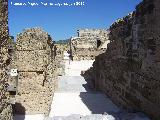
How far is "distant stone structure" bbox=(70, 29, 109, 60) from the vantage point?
24.4 m

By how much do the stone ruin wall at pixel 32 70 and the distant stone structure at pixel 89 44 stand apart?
10.1 meters

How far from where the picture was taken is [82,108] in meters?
7.66

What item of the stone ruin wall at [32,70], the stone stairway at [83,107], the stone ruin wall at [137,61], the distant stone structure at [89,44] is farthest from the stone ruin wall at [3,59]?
the distant stone structure at [89,44]

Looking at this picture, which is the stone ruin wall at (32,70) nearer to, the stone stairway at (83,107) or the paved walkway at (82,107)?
the paved walkway at (82,107)

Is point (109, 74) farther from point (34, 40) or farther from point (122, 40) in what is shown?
point (34, 40)

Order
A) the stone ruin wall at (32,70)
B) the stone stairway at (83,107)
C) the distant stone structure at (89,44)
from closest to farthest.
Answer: the stone stairway at (83,107)
the stone ruin wall at (32,70)
the distant stone structure at (89,44)

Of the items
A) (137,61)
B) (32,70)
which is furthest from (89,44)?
(137,61)

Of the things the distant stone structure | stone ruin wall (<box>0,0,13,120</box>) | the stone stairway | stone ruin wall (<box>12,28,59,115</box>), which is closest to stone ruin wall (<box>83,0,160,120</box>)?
the stone stairway

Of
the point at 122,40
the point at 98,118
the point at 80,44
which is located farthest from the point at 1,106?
the point at 80,44

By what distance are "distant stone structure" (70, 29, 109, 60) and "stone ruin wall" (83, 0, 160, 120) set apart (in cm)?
898

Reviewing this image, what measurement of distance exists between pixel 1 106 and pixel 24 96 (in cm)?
333

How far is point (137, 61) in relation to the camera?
6539 millimetres

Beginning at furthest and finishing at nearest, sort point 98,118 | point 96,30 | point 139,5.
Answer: point 96,30 → point 139,5 → point 98,118

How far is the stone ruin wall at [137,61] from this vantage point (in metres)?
5.47
